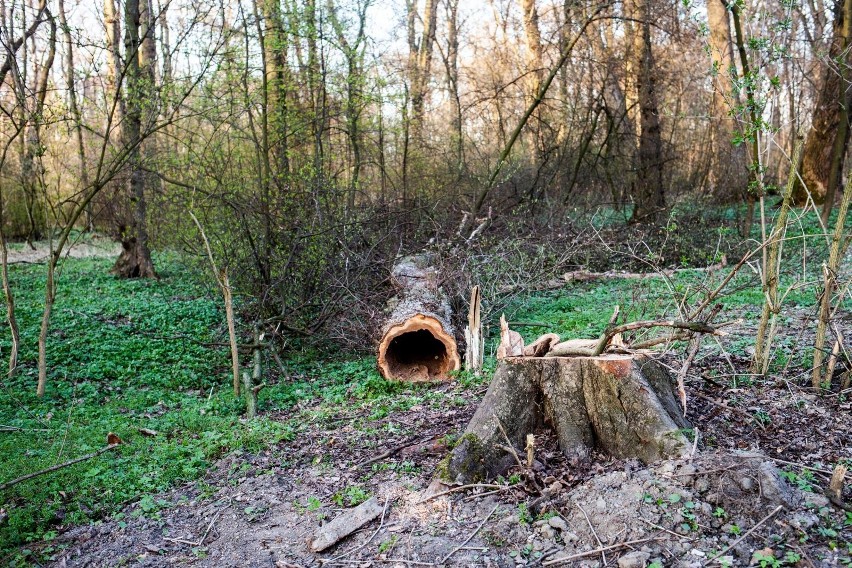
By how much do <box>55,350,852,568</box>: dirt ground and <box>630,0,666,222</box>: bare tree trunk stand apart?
9707 mm

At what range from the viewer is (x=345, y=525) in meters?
3.61

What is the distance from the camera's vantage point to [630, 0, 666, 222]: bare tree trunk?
13.8 metres

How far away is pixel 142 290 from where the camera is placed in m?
11.9

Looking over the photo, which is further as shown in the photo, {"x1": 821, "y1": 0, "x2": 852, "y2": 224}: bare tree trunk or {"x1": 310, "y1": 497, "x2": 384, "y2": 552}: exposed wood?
{"x1": 821, "y1": 0, "x2": 852, "y2": 224}: bare tree trunk

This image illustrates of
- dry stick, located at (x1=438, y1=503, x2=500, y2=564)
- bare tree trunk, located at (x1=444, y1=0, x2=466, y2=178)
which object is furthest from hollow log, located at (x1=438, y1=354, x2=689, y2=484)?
bare tree trunk, located at (x1=444, y1=0, x2=466, y2=178)

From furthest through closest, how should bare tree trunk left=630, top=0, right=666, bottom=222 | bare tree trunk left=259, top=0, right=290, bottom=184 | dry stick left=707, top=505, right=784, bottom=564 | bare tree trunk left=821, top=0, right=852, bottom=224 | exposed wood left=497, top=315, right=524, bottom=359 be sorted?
bare tree trunk left=630, top=0, right=666, bottom=222 < bare tree trunk left=821, top=0, right=852, bottom=224 < bare tree trunk left=259, top=0, right=290, bottom=184 < exposed wood left=497, top=315, right=524, bottom=359 < dry stick left=707, top=505, right=784, bottom=564

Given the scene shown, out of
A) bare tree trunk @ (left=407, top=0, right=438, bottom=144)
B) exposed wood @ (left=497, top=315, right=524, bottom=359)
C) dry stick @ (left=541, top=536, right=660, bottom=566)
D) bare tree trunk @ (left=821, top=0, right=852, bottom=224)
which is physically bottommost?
dry stick @ (left=541, top=536, right=660, bottom=566)

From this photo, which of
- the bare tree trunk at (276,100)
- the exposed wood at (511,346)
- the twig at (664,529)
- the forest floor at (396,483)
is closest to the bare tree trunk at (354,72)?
the bare tree trunk at (276,100)

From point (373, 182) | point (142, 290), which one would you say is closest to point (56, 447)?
point (142, 290)

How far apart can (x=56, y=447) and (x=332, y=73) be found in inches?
294

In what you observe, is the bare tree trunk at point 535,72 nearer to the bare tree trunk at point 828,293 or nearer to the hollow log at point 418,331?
the hollow log at point 418,331

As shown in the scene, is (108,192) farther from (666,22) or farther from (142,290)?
(666,22)

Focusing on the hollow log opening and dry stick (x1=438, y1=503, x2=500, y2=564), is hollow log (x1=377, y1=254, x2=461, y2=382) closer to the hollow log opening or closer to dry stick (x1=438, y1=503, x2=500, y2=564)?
the hollow log opening

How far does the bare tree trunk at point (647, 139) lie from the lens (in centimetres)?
1377
